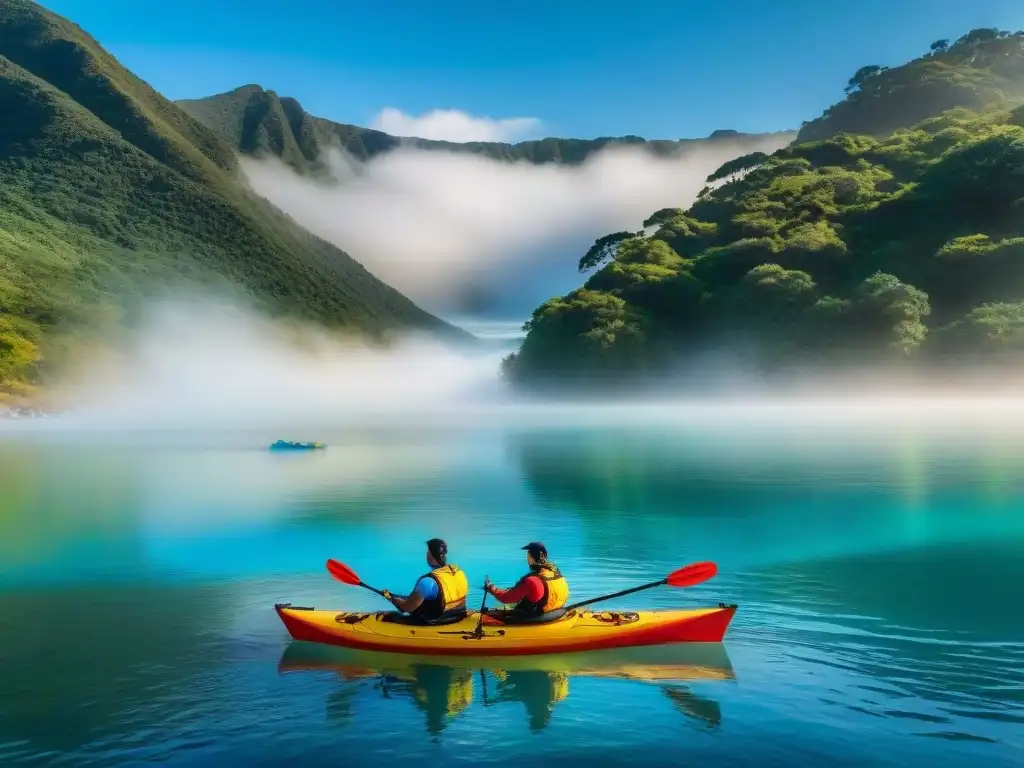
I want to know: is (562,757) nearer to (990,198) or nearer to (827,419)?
(827,419)

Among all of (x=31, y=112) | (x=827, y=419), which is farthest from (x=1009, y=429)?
(x=31, y=112)

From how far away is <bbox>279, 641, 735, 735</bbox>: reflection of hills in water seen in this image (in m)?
11.2

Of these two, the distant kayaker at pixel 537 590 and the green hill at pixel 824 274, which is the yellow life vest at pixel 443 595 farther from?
the green hill at pixel 824 274

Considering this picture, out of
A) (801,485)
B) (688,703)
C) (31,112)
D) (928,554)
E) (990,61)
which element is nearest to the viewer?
(688,703)

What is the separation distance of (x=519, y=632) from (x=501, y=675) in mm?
632

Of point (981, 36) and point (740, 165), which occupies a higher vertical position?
point (981, 36)

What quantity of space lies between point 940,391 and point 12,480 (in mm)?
69790

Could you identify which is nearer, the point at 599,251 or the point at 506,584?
the point at 506,584

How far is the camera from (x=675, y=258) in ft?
340

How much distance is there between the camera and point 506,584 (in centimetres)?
1873

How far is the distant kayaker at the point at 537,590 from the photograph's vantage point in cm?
1284

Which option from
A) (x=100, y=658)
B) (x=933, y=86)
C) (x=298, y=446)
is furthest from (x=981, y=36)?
(x=100, y=658)

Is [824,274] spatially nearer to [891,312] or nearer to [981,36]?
[891,312]

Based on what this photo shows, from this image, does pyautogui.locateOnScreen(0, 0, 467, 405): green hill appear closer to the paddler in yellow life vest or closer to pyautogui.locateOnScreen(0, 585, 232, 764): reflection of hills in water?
pyautogui.locateOnScreen(0, 585, 232, 764): reflection of hills in water
